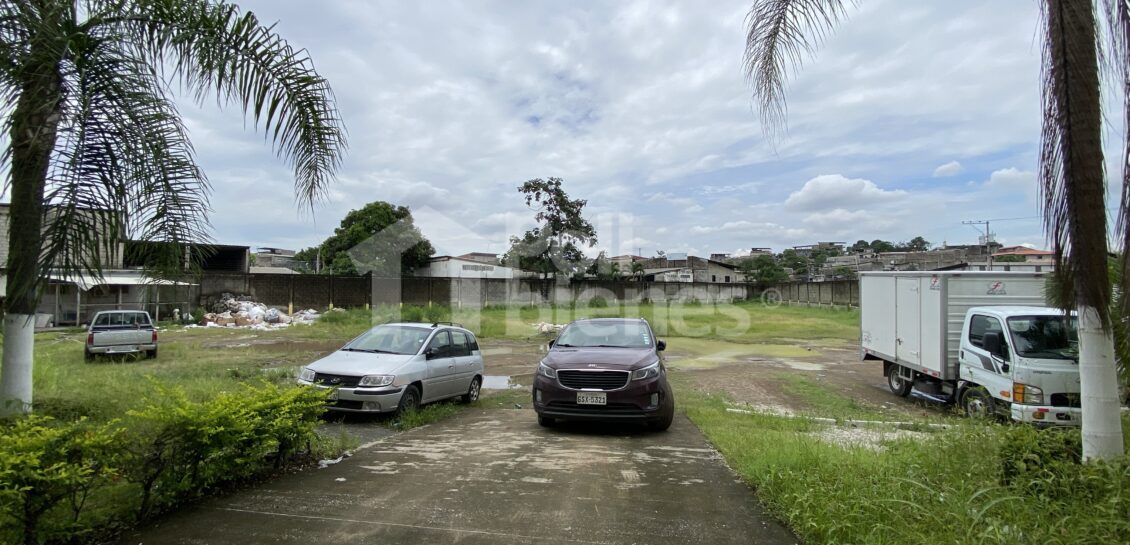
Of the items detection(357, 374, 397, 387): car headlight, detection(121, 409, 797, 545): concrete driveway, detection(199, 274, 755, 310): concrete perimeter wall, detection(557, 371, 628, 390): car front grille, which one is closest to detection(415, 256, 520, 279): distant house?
detection(199, 274, 755, 310): concrete perimeter wall

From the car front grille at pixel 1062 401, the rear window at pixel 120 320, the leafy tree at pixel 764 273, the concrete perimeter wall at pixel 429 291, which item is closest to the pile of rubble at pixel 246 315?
the concrete perimeter wall at pixel 429 291

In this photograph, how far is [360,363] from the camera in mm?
8648

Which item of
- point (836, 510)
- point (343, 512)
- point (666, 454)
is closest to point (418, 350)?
point (666, 454)

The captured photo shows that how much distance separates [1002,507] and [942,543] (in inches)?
28.5

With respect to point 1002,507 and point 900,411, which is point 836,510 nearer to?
point 1002,507

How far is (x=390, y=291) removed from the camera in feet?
128

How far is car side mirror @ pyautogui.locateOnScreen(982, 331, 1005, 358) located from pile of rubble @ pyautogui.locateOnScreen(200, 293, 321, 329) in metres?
27.9

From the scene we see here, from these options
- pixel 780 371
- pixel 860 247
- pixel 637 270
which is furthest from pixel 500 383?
pixel 860 247

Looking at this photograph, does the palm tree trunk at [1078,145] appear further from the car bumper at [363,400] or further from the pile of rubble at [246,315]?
the pile of rubble at [246,315]

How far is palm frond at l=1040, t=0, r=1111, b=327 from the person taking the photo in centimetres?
287

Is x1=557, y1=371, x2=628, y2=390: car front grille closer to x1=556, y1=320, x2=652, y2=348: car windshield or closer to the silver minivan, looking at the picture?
x1=556, y1=320, x2=652, y2=348: car windshield

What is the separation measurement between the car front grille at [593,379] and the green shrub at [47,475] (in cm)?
485

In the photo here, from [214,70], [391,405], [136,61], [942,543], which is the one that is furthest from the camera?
[391,405]

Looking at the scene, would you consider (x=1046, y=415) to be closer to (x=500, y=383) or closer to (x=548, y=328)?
(x=500, y=383)
